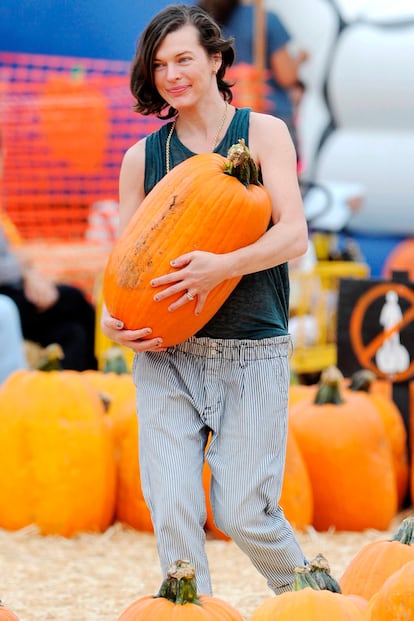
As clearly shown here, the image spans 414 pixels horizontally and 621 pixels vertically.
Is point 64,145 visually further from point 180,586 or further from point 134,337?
point 180,586

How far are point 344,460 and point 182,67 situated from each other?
1738 mm

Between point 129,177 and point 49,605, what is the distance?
44.1 inches

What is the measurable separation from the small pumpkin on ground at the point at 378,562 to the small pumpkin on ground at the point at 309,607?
15.6 inches

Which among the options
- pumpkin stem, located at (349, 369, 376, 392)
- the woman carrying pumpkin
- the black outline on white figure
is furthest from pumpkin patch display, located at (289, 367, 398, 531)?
the woman carrying pumpkin

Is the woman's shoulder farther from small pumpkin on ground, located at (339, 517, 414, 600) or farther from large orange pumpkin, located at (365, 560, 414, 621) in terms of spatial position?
large orange pumpkin, located at (365, 560, 414, 621)

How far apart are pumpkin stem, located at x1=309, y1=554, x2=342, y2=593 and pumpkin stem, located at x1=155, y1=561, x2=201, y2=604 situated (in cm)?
20

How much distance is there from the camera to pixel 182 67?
8.11ft

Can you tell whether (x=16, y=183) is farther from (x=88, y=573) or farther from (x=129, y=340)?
(x=129, y=340)

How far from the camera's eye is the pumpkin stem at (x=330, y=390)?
3840 millimetres

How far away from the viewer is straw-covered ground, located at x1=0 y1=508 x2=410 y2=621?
2959 mm

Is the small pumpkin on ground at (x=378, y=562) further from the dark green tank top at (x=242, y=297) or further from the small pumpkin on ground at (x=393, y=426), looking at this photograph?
the small pumpkin on ground at (x=393, y=426)

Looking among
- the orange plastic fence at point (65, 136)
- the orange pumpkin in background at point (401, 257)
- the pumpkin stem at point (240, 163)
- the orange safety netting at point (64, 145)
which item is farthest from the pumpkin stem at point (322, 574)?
the orange safety netting at point (64, 145)

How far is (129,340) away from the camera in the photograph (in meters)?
2.42

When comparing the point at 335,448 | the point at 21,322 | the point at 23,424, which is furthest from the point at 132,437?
the point at 21,322
